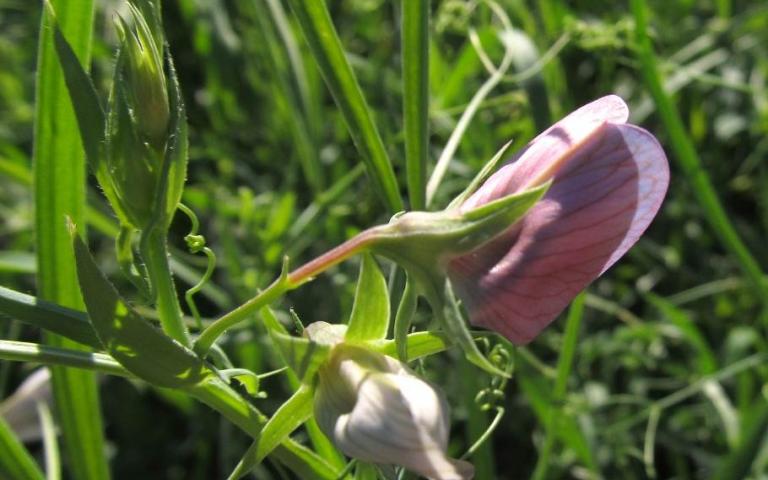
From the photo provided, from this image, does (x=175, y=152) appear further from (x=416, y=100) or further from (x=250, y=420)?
(x=416, y=100)

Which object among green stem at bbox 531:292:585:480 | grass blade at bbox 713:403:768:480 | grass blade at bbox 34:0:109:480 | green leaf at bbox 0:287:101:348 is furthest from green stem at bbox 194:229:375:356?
grass blade at bbox 713:403:768:480

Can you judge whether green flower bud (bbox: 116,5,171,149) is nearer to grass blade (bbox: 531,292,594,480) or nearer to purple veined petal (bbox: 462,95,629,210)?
purple veined petal (bbox: 462,95,629,210)

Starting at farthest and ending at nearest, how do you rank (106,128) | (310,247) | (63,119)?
(310,247), (63,119), (106,128)

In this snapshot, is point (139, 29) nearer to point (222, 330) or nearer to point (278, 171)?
point (222, 330)

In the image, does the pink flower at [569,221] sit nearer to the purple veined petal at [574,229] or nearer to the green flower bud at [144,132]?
the purple veined petal at [574,229]

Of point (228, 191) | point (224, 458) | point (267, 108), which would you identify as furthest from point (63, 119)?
point (267, 108)

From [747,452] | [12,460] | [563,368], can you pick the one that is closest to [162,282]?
[12,460]

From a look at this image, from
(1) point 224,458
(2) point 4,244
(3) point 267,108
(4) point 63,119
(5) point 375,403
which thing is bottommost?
(1) point 224,458
